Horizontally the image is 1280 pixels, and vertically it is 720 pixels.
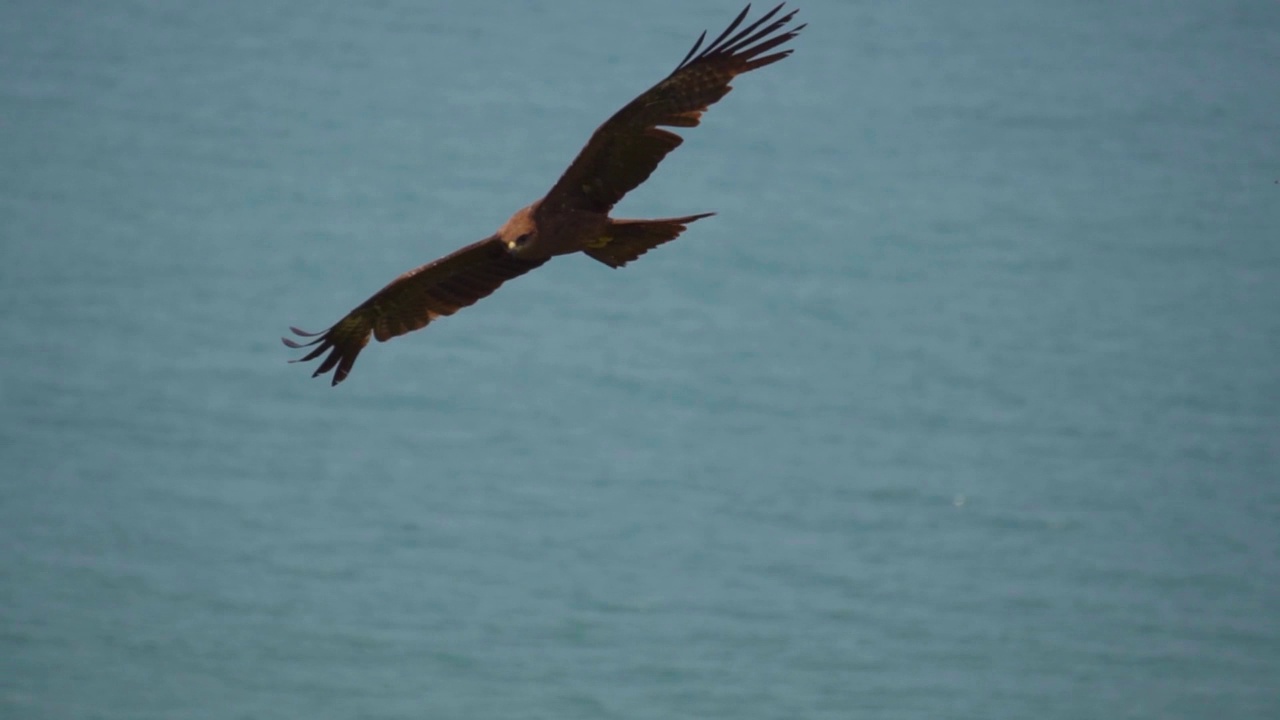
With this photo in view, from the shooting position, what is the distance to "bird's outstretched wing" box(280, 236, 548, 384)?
6.79 meters

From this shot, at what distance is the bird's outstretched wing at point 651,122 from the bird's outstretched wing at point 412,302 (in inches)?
27.6

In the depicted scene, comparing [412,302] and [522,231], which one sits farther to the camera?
[412,302]

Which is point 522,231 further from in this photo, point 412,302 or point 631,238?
point 412,302

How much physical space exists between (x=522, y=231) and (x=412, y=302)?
911 mm

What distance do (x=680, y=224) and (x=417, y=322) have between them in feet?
4.43

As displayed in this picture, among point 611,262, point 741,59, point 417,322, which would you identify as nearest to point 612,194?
point 611,262

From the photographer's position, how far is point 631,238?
618 centimetres

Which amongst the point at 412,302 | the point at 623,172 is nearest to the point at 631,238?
the point at 623,172

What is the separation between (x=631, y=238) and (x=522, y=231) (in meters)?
0.38

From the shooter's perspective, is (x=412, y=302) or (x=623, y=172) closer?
(x=623, y=172)

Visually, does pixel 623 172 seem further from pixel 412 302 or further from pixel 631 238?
pixel 412 302

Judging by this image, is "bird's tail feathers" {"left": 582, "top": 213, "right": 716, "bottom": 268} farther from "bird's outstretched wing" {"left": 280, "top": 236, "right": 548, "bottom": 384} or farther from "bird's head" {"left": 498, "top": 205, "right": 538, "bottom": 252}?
"bird's outstretched wing" {"left": 280, "top": 236, "right": 548, "bottom": 384}

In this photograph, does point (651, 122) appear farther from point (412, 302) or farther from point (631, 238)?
point (412, 302)

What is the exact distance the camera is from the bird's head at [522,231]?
20.2 feet
